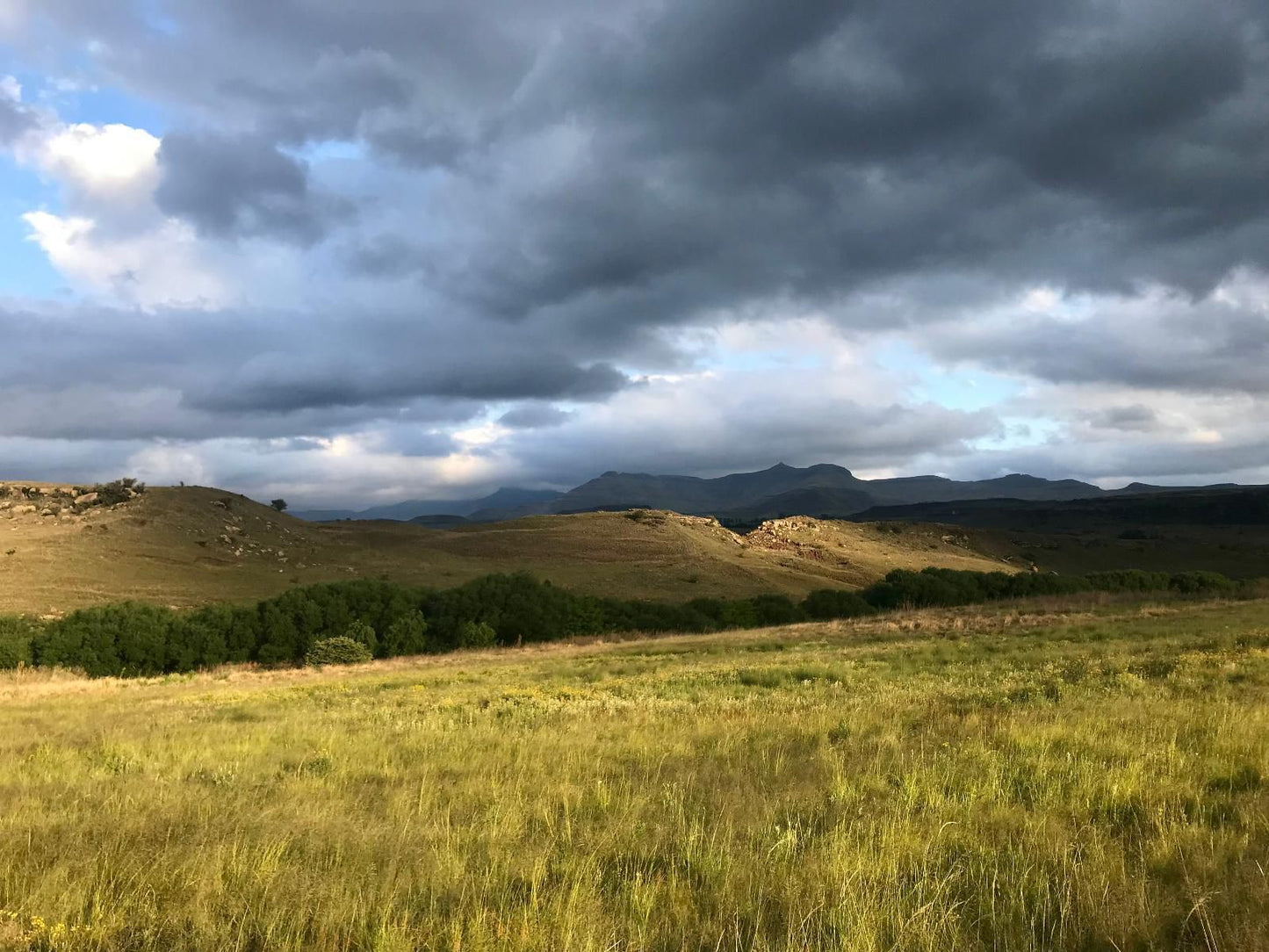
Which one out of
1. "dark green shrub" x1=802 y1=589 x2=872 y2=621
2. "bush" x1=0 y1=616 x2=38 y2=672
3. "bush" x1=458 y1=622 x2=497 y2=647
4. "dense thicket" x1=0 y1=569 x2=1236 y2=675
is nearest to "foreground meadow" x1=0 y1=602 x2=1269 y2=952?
"dense thicket" x1=0 y1=569 x2=1236 y2=675

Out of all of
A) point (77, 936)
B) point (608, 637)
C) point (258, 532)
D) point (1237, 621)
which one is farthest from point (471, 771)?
point (258, 532)

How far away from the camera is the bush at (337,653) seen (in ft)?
140

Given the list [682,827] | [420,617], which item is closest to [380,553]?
[420,617]

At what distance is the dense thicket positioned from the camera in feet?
139

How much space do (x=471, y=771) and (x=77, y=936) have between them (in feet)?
15.9

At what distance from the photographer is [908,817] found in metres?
6.09

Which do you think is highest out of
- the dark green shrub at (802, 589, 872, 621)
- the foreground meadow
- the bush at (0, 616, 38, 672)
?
the foreground meadow

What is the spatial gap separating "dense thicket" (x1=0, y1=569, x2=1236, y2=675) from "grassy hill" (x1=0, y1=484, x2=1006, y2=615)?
1334cm

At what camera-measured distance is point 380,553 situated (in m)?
92.1

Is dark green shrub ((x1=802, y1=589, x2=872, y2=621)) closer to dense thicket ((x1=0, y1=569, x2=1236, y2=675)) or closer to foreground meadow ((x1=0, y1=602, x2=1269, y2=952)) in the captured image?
dense thicket ((x1=0, y1=569, x2=1236, y2=675))

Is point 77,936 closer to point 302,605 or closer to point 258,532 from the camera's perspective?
point 302,605

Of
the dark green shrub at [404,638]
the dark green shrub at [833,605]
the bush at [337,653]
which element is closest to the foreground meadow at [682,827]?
the bush at [337,653]

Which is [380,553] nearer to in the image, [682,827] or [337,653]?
[337,653]

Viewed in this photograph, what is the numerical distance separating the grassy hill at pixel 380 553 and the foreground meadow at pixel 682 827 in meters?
58.4
